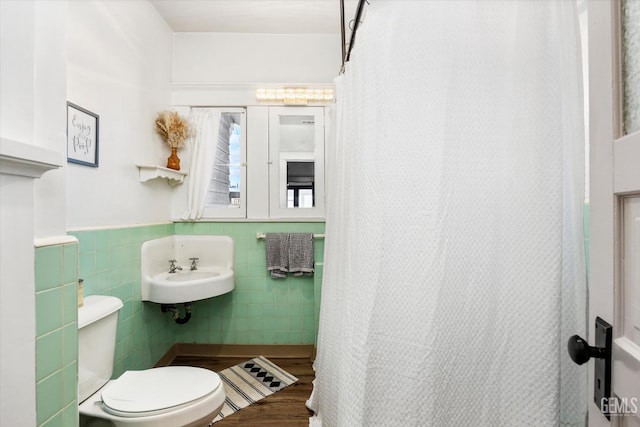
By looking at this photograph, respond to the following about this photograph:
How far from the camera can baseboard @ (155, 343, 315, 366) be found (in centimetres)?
232

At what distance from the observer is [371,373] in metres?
0.81

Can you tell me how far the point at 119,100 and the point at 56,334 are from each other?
1.38 metres

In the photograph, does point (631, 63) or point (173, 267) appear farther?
point (173, 267)

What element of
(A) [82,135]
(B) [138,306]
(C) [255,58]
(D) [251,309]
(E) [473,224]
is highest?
(C) [255,58]

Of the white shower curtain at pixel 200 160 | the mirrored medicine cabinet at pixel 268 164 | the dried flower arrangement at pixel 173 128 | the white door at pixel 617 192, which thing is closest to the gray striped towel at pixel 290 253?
the mirrored medicine cabinet at pixel 268 164

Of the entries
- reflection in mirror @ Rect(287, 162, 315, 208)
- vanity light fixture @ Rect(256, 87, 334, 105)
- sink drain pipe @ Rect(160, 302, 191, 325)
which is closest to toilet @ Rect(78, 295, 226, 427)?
sink drain pipe @ Rect(160, 302, 191, 325)

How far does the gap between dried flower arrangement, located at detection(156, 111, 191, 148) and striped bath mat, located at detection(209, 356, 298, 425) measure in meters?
1.69

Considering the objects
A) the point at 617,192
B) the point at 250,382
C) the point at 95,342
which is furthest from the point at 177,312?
the point at 617,192

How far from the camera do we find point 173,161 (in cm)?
217

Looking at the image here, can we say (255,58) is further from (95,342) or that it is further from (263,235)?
(95,342)

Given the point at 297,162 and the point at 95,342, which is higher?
the point at 297,162

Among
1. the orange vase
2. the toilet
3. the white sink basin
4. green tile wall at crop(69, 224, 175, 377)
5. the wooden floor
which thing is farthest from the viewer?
the orange vase

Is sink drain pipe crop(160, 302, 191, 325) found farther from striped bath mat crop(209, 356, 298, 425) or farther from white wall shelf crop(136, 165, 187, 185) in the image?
white wall shelf crop(136, 165, 187, 185)

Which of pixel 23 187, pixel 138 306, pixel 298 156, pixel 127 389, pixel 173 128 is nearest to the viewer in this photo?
pixel 23 187
